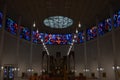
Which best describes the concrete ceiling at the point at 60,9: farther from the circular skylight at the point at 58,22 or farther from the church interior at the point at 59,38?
the circular skylight at the point at 58,22

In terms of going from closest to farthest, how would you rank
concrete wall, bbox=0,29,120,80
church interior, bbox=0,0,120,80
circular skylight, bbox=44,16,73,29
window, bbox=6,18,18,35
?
church interior, bbox=0,0,120,80 < concrete wall, bbox=0,29,120,80 < window, bbox=6,18,18,35 < circular skylight, bbox=44,16,73,29

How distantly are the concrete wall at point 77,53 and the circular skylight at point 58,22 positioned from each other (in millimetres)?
4900

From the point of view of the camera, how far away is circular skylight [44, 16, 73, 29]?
Result: 2723 centimetres

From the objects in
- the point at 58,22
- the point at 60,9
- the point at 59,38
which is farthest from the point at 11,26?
the point at 59,38

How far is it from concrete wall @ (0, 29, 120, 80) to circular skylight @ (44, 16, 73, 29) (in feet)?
16.1

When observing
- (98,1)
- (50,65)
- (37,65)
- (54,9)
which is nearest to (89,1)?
(98,1)

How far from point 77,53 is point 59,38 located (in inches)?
206

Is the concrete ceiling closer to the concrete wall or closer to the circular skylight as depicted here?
the circular skylight

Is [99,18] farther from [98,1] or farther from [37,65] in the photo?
[37,65]

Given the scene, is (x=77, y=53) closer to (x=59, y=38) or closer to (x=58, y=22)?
(x=59, y=38)

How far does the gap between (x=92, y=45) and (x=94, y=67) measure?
396cm

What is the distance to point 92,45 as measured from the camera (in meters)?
29.1

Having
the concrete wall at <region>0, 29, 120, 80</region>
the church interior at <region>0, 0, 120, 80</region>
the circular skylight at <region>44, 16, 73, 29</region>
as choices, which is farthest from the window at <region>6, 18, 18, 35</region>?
the circular skylight at <region>44, 16, 73, 29</region>

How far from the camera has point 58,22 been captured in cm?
2884
